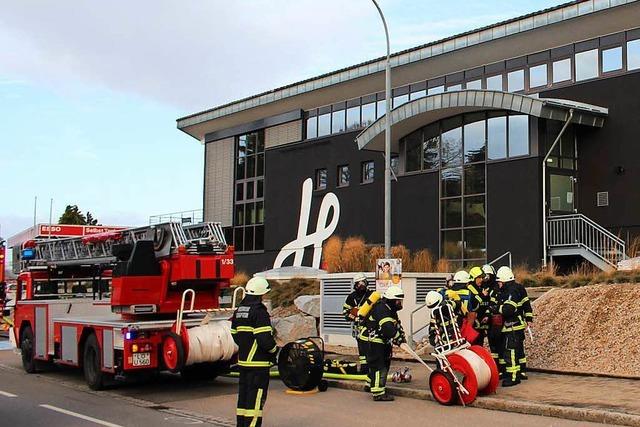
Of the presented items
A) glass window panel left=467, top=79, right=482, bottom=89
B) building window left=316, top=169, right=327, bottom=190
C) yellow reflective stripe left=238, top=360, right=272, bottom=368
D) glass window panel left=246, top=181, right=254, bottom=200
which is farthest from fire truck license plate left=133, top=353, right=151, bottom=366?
glass window panel left=246, top=181, right=254, bottom=200

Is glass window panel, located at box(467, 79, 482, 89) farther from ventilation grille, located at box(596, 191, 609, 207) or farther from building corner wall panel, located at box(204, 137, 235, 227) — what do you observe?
building corner wall panel, located at box(204, 137, 235, 227)

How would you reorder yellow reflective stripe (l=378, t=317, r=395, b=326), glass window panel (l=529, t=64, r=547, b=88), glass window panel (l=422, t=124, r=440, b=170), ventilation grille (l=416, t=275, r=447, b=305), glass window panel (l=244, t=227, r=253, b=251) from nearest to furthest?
yellow reflective stripe (l=378, t=317, r=395, b=326) → ventilation grille (l=416, t=275, r=447, b=305) → glass window panel (l=529, t=64, r=547, b=88) → glass window panel (l=422, t=124, r=440, b=170) → glass window panel (l=244, t=227, r=253, b=251)

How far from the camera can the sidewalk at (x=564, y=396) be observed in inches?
372

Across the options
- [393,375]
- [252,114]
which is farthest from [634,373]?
[252,114]

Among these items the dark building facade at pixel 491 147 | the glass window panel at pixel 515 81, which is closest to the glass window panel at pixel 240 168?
the dark building facade at pixel 491 147

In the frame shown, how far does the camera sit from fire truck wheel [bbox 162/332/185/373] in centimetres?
1177

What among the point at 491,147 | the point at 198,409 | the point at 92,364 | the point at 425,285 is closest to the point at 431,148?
the point at 491,147

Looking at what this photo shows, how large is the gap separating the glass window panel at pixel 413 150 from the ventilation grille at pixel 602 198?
743 cm

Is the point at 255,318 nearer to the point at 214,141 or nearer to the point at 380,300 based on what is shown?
the point at 380,300

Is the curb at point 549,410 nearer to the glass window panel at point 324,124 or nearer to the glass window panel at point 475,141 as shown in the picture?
the glass window panel at point 475,141

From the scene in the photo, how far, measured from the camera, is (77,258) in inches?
646

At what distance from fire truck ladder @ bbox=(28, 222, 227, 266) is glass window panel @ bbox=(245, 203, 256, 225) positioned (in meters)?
24.0

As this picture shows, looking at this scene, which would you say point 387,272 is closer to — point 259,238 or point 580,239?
point 580,239

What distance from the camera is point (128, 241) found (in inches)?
568
